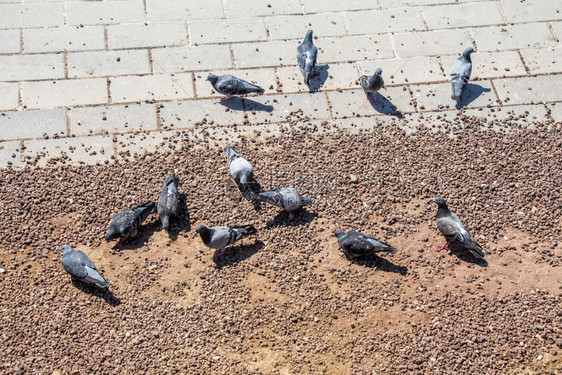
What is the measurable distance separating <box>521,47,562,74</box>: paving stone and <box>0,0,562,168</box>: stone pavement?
2 cm

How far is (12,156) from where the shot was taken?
810cm

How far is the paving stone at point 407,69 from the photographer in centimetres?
933

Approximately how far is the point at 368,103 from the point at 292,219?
2406mm

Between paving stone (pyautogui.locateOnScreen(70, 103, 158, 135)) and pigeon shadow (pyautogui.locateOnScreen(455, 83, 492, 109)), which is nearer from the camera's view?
paving stone (pyautogui.locateOnScreen(70, 103, 158, 135))

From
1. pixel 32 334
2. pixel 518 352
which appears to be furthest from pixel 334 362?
pixel 32 334

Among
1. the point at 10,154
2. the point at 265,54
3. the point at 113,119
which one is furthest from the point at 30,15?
the point at 265,54

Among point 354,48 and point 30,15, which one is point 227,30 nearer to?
point 354,48

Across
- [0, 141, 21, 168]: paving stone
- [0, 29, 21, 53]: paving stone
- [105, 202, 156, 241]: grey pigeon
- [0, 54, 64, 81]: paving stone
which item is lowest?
[105, 202, 156, 241]: grey pigeon

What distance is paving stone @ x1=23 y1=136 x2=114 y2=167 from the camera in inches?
319

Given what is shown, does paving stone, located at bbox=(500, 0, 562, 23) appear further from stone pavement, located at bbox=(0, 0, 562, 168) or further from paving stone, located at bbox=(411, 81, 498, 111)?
paving stone, located at bbox=(411, 81, 498, 111)

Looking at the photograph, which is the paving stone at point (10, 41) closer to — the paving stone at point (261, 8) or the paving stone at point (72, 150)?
the paving stone at point (72, 150)

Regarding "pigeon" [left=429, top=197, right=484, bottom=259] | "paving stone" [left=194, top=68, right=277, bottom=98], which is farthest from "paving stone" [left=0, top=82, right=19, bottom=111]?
"pigeon" [left=429, top=197, right=484, bottom=259]

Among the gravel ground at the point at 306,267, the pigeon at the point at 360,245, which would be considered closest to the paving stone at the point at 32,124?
the gravel ground at the point at 306,267

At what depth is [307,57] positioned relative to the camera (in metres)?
8.95
